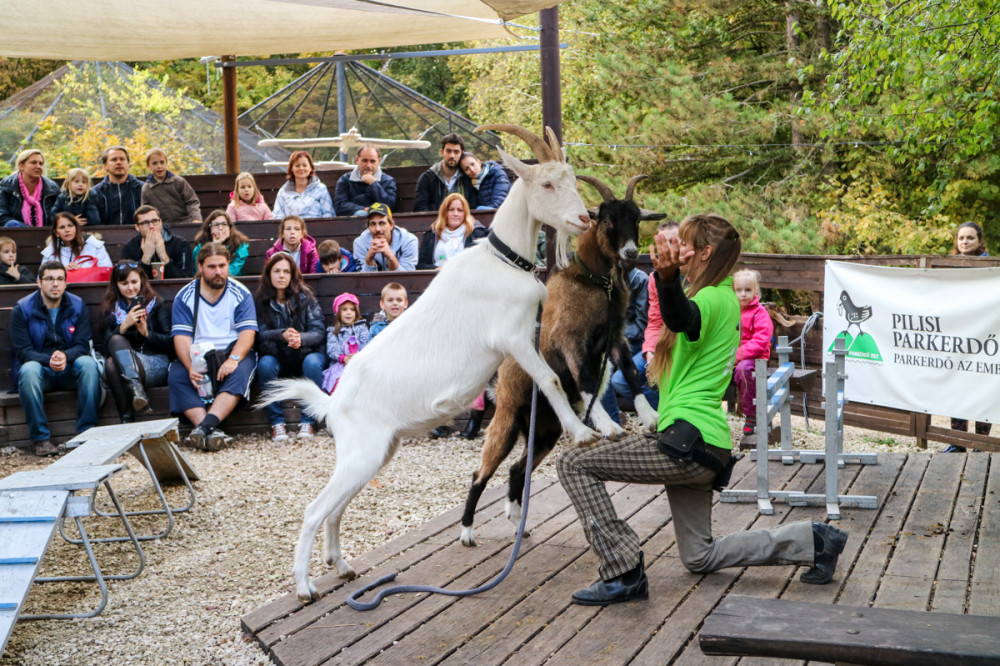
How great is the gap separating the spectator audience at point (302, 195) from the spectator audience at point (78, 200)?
188cm

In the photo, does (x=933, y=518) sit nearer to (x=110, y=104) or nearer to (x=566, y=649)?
(x=566, y=649)

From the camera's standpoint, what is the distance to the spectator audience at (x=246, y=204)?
9.45 metres

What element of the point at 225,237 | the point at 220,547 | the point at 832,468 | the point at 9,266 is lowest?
the point at 220,547

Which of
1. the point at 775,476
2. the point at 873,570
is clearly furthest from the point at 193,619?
the point at 775,476

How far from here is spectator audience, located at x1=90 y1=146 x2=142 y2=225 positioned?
9695mm

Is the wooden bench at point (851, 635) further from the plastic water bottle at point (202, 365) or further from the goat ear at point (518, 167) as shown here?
the plastic water bottle at point (202, 365)

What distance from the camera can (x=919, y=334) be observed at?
22.4ft

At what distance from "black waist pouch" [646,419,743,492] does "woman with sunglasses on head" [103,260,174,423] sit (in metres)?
5.20

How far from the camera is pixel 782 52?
1684cm

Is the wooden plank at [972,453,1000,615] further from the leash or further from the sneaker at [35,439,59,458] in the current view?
the sneaker at [35,439,59,458]

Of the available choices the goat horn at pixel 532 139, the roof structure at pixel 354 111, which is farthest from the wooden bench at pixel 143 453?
the roof structure at pixel 354 111

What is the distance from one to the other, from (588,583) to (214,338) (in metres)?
4.56

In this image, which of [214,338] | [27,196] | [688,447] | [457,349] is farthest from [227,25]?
[688,447]

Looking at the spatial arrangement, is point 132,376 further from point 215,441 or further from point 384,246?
point 384,246
